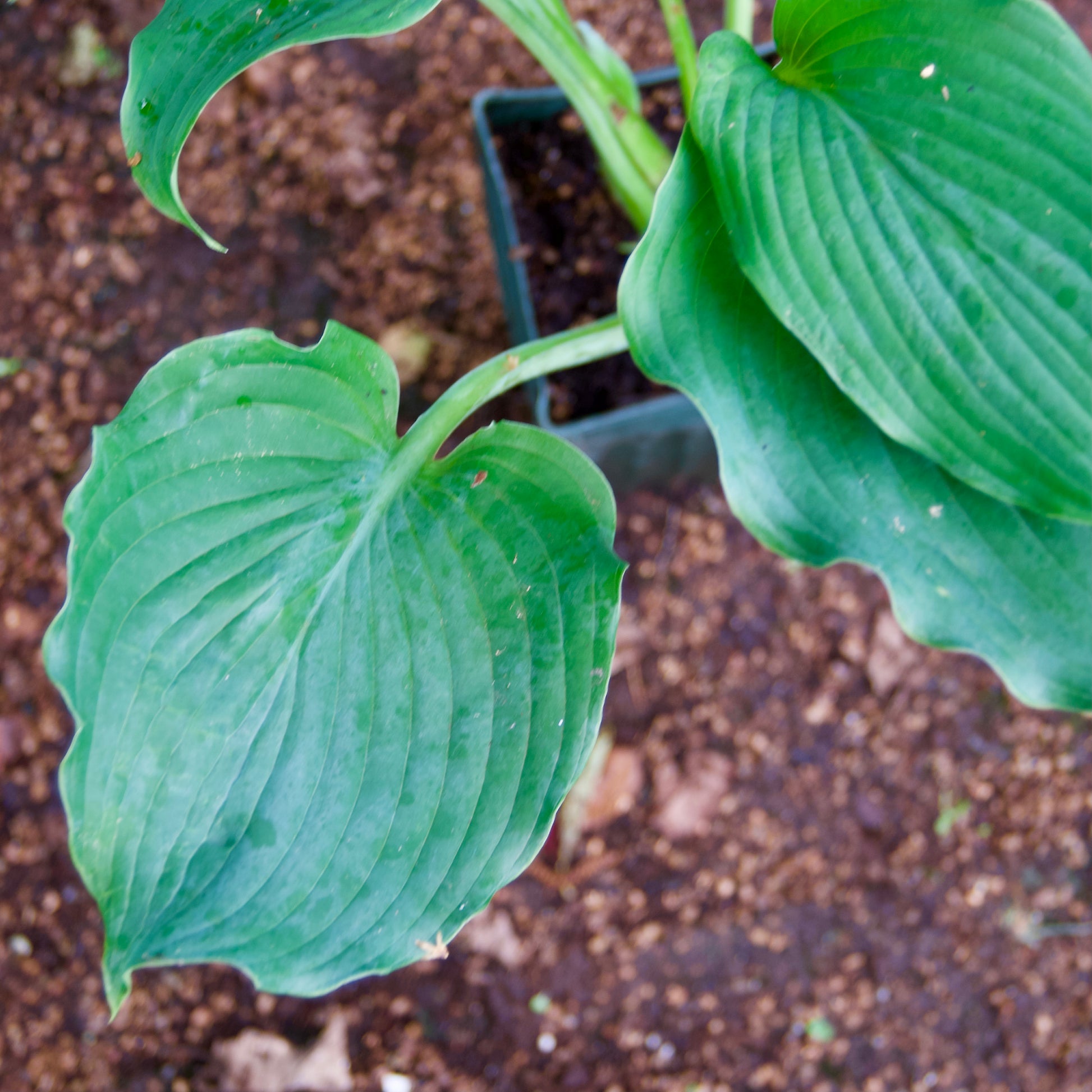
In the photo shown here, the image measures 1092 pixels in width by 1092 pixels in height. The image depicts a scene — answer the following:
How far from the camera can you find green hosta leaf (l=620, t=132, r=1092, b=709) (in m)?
0.73

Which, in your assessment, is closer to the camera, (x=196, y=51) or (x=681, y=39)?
(x=196, y=51)

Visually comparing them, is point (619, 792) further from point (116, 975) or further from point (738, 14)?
point (738, 14)

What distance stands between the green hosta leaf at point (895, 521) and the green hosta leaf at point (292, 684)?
0.15 m

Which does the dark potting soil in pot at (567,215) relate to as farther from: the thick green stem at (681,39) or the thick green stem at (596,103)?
the thick green stem at (681,39)

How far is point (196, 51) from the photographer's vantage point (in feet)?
2.14

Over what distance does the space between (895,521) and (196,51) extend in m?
0.65

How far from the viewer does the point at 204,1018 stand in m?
1.24

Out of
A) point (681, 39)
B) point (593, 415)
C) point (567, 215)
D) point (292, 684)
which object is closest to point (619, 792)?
point (593, 415)

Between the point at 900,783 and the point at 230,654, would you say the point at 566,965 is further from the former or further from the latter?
the point at 230,654

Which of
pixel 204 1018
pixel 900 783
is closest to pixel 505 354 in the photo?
pixel 900 783

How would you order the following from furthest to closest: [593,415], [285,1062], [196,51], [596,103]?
[285,1062] → [593,415] → [596,103] → [196,51]

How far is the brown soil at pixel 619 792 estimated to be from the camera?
4.08ft

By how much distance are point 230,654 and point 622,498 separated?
0.70m

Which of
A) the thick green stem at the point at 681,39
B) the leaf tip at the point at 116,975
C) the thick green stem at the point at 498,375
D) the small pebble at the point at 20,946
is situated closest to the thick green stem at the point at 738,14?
the thick green stem at the point at 681,39
